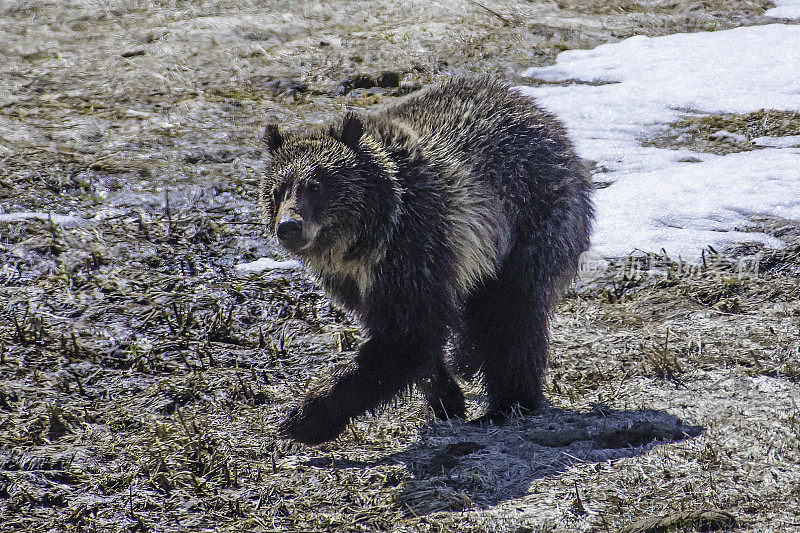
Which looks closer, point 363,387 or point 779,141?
point 363,387

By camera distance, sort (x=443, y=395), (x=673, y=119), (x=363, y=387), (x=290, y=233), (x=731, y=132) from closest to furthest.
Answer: (x=290, y=233)
(x=363, y=387)
(x=443, y=395)
(x=731, y=132)
(x=673, y=119)

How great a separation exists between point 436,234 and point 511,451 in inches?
46.4

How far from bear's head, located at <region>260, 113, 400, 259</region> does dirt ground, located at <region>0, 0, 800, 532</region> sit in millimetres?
1065

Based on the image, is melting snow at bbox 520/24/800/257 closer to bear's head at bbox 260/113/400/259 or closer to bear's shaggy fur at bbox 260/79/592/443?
bear's shaggy fur at bbox 260/79/592/443

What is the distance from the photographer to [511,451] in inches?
170

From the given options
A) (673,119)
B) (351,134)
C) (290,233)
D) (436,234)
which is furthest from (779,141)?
(290,233)

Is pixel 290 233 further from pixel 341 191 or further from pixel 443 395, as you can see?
pixel 443 395

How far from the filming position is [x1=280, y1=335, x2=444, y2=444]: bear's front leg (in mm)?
4301

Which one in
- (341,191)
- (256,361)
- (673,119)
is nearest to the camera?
(341,191)

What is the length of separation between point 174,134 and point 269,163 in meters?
4.26

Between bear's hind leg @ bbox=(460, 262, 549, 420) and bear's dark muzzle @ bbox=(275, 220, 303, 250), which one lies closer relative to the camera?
bear's dark muzzle @ bbox=(275, 220, 303, 250)

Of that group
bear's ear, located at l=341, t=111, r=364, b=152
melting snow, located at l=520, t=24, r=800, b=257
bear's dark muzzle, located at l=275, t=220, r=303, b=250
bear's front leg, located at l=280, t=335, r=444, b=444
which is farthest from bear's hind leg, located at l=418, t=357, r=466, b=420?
melting snow, located at l=520, t=24, r=800, b=257

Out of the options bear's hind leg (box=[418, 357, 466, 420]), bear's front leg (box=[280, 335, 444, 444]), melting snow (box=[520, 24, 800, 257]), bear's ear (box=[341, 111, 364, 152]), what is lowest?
bear's hind leg (box=[418, 357, 466, 420])

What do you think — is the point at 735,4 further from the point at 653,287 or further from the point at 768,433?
the point at 768,433
